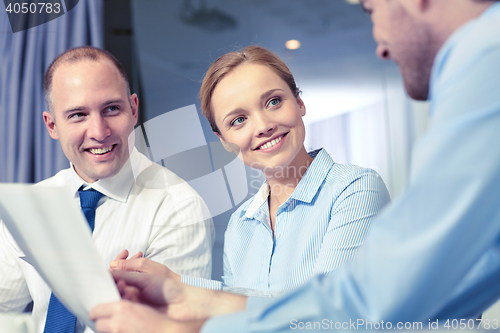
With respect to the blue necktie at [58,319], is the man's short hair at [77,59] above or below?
above

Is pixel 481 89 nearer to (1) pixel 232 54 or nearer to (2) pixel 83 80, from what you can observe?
(1) pixel 232 54

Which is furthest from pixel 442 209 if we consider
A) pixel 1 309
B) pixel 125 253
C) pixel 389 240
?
pixel 1 309

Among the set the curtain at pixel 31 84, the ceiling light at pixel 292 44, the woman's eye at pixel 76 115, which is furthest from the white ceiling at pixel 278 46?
the woman's eye at pixel 76 115

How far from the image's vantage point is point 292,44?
2.45m

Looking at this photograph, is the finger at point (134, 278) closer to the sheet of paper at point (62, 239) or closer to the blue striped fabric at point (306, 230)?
the sheet of paper at point (62, 239)

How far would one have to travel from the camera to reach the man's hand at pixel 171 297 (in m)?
0.66

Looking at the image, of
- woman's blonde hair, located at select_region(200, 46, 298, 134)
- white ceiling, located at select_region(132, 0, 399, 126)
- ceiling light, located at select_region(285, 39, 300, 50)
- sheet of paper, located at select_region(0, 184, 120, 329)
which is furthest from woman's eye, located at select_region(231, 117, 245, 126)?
ceiling light, located at select_region(285, 39, 300, 50)

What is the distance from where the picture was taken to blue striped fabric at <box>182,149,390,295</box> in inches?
37.6

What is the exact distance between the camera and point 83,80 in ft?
4.21

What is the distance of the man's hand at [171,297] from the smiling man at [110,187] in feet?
1.69

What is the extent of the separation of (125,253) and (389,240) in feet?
2.42

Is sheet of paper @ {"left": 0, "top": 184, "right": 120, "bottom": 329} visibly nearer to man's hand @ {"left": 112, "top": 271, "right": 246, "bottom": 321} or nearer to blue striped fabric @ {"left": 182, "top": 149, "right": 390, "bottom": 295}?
man's hand @ {"left": 112, "top": 271, "right": 246, "bottom": 321}

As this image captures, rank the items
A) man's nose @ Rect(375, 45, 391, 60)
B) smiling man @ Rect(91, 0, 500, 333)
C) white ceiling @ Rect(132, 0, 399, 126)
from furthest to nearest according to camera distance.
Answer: white ceiling @ Rect(132, 0, 399, 126), man's nose @ Rect(375, 45, 391, 60), smiling man @ Rect(91, 0, 500, 333)

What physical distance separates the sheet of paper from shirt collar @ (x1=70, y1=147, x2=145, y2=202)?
0.74 metres
